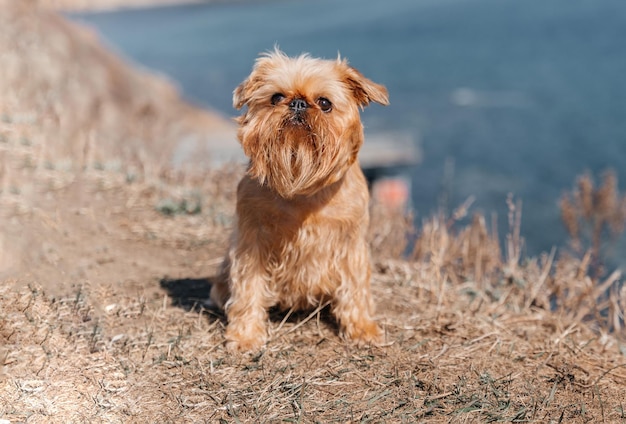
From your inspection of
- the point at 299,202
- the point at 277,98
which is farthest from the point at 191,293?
the point at 277,98

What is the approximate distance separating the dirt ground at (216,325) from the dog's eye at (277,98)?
150cm

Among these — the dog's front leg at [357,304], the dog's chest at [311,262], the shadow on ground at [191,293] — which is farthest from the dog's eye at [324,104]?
the shadow on ground at [191,293]

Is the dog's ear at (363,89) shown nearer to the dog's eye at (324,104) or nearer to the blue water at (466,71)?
the dog's eye at (324,104)

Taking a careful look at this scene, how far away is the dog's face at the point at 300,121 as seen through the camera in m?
4.50

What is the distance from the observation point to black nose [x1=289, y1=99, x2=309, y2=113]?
176 inches

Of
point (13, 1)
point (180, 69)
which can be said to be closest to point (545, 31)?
point (180, 69)

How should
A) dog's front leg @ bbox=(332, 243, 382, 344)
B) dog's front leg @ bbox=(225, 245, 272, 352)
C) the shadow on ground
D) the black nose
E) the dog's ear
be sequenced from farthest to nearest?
1. the shadow on ground
2. dog's front leg @ bbox=(332, 243, 382, 344)
3. dog's front leg @ bbox=(225, 245, 272, 352)
4. the dog's ear
5. the black nose

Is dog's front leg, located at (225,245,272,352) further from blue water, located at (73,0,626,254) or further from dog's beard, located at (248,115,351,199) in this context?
blue water, located at (73,0,626,254)

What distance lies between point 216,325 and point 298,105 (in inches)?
66.3

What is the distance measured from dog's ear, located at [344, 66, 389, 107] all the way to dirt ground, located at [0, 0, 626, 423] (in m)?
1.47

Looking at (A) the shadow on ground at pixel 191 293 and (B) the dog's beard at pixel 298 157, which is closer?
(B) the dog's beard at pixel 298 157

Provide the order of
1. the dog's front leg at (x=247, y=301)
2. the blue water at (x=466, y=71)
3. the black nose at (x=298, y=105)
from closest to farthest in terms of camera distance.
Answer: the black nose at (x=298, y=105), the dog's front leg at (x=247, y=301), the blue water at (x=466, y=71)

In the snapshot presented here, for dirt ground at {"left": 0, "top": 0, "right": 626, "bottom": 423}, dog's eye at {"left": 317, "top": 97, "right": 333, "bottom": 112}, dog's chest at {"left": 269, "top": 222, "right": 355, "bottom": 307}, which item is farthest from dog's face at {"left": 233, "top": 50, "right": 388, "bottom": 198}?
dirt ground at {"left": 0, "top": 0, "right": 626, "bottom": 423}

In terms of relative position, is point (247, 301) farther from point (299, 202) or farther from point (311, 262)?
point (299, 202)
